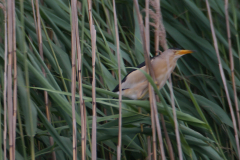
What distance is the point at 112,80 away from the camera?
3.95 ft

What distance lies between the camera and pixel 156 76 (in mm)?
1172

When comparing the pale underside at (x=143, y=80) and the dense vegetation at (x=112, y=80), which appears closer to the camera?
the dense vegetation at (x=112, y=80)

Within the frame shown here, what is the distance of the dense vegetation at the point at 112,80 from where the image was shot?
998 millimetres

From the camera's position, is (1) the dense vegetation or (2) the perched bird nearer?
(1) the dense vegetation

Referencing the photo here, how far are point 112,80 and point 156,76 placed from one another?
7.3 inches

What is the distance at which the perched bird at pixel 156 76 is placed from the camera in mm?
1145

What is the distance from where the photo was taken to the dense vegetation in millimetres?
998

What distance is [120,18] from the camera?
4.99 feet

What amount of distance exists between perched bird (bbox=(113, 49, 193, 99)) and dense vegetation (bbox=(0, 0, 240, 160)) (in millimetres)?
59

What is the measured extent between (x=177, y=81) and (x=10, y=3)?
93 cm

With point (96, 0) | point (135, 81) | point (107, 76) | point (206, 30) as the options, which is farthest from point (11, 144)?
point (206, 30)

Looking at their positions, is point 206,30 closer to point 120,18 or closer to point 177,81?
point 177,81

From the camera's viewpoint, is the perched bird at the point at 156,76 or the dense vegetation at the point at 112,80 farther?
the perched bird at the point at 156,76

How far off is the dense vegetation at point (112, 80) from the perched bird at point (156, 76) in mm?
59
